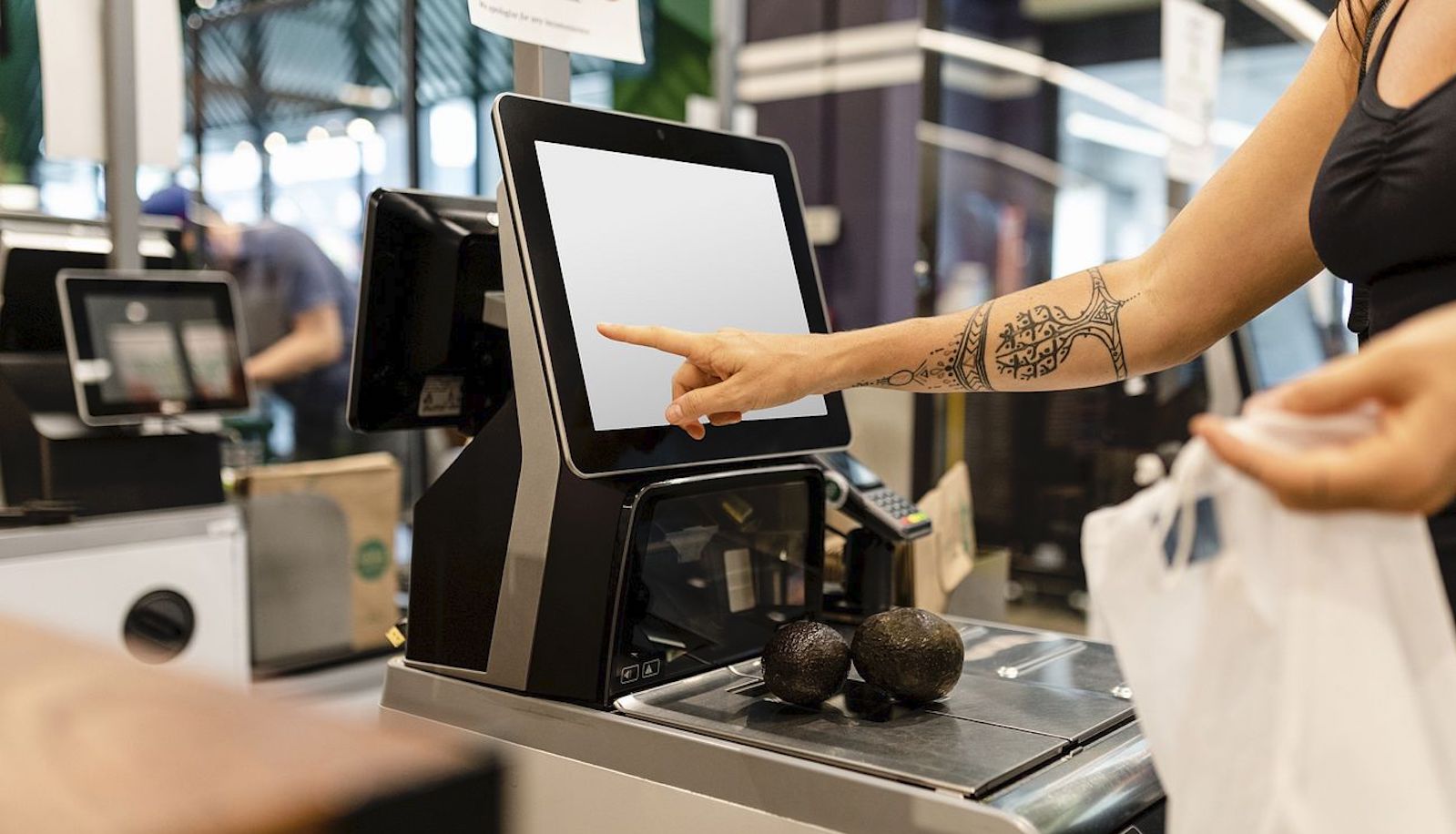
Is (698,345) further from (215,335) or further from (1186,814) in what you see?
(215,335)

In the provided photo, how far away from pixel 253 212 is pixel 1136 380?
3.96 m

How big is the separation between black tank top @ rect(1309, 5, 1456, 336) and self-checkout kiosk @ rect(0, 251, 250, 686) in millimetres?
2008

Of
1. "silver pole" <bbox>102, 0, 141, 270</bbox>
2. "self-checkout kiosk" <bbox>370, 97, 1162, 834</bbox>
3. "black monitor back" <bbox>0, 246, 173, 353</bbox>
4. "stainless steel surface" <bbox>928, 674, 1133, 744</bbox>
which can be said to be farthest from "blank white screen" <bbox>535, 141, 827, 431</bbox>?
"silver pole" <bbox>102, 0, 141, 270</bbox>

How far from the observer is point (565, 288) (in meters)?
1.09

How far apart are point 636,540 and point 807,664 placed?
0.19 m

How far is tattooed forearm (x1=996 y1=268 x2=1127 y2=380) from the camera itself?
1.19m

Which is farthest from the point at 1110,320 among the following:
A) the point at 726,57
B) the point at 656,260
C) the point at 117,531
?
the point at 726,57

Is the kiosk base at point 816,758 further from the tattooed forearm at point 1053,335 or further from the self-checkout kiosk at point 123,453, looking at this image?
the self-checkout kiosk at point 123,453

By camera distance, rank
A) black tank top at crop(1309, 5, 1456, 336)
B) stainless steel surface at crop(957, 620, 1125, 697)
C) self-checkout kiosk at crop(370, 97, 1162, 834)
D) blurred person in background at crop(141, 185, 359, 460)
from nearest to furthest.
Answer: black tank top at crop(1309, 5, 1456, 336), self-checkout kiosk at crop(370, 97, 1162, 834), stainless steel surface at crop(957, 620, 1125, 697), blurred person in background at crop(141, 185, 359, 460)

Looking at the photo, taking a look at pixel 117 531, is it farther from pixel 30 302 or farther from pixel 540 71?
pixel 540 71

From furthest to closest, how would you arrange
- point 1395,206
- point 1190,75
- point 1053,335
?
1. point 1190,75
2. point 1053,335
3. point 1395,206

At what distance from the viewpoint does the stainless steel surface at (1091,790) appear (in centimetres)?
86

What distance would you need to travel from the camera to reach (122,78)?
8.65 ft

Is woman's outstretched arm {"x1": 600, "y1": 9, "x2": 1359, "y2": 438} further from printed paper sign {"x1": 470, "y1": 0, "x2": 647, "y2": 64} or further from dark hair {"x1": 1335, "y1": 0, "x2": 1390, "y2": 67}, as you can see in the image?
printed paper sign {"x1": 470, "y1": 0, "x2": 647, "y2": 64}
